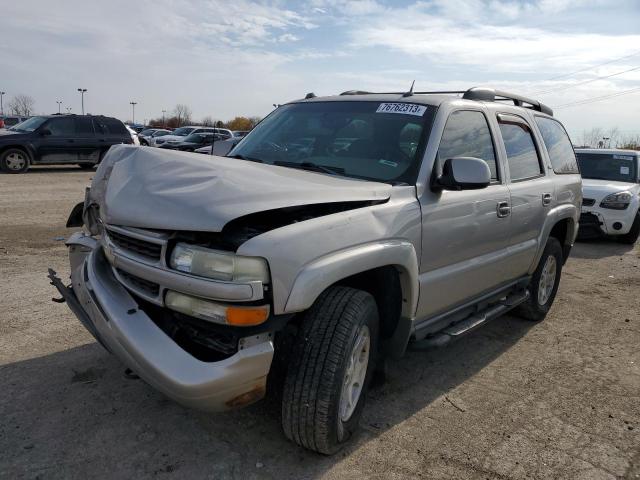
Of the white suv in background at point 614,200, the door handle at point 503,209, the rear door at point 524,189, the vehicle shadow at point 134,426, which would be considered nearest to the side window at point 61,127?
the white suv in background at point 614,200

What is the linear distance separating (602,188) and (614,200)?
12.6 inches

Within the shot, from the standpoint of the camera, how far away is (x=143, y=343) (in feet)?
7.98

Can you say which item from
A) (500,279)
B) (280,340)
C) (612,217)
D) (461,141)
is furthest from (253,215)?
(612,217)

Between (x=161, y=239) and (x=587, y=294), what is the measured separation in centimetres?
545

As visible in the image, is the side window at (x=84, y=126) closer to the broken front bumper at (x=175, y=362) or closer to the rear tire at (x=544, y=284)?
the rear tire at (x=544, y=284)

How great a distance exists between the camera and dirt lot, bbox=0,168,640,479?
2.77 metres

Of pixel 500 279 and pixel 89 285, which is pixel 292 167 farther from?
pixel 500 279

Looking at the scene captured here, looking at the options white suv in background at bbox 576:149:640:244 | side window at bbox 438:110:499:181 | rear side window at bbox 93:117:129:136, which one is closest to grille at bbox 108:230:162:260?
side window at bbox 438:110:499:181

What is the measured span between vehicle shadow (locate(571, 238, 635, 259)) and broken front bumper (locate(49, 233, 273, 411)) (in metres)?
7.58

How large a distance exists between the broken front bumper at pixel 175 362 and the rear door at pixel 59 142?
15266 mm

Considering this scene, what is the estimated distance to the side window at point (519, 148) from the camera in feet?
14.3

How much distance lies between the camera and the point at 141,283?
2.70m

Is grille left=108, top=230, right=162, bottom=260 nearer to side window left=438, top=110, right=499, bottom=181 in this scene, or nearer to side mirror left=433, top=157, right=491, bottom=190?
side mirror left=433, top=157, right=491, bottom=190

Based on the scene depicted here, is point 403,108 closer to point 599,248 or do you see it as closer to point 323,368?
point 323,368
